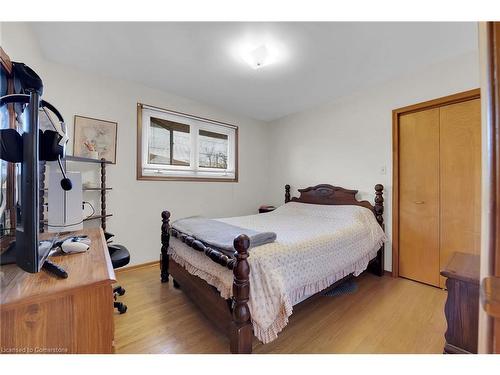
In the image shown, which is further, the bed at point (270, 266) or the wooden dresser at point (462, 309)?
the bed at point (270, 266)

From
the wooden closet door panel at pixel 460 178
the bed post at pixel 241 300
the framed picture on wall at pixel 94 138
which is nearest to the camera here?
the bed post at pixel 241 300

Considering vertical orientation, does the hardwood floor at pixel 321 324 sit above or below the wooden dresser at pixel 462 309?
below

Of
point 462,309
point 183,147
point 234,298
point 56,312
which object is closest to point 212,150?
point 183,147

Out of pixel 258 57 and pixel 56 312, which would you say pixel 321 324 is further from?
pixel 258 57

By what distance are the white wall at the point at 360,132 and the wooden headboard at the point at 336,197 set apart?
116 mm

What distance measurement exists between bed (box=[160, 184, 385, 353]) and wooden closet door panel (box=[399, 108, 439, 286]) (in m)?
0.25

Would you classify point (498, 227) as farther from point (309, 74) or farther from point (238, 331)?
point (309, 74)

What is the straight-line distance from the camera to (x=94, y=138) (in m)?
2.43

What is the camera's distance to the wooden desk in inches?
23.5

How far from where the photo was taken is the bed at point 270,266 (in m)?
1.29

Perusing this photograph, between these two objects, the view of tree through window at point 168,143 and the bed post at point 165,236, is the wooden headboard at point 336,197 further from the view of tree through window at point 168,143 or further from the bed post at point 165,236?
the bed post at point 165,236

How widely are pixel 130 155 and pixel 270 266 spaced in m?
2.26

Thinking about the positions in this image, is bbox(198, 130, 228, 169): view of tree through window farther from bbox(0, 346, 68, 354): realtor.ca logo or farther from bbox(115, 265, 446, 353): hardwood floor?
bbox(0, 346, 68, 354): realtor.ca logo

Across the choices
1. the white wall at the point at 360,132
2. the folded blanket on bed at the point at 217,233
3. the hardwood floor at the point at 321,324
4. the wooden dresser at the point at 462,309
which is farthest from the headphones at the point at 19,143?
the white wall at the point at 360,132
